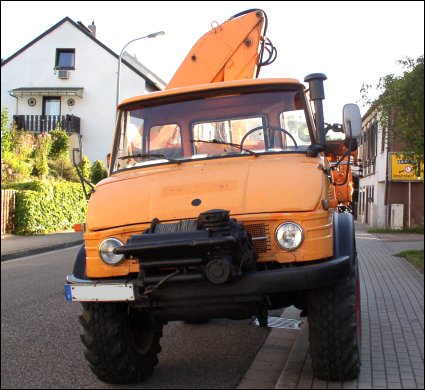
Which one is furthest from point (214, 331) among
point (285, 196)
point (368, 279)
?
point (285, 196)

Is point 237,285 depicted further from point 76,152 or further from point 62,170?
point 62,170

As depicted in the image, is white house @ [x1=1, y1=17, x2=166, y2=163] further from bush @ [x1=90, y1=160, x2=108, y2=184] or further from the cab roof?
the cab roof

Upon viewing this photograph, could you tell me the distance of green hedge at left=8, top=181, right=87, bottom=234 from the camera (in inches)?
669

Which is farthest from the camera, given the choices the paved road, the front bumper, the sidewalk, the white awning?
the white awning

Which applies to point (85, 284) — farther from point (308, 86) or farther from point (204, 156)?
point (308, 86)

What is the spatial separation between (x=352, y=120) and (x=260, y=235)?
58.8 inches

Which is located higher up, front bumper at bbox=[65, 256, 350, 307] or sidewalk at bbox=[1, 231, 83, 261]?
front bumper at bbox=[65, 256, 350, 307]

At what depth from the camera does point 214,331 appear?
218 inches

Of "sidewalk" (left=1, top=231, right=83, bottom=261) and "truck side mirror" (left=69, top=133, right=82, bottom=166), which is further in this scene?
"sidewalk" (left=1, top=231, right=83, bottom=261)

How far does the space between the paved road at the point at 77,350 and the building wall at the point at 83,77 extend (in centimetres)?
2893

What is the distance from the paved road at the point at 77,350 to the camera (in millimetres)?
4090

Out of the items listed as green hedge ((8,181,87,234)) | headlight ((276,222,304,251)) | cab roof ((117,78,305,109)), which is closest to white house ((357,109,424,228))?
headlight ((276,222,304,251))

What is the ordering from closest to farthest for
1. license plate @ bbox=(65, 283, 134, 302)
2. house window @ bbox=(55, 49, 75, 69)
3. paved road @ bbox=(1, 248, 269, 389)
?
license plate @ bbox=(65, 283, 134, 302), paved road @ bbox=(1, 248, 269, 389), house window @ bbox=(55, 49, 75, 69)

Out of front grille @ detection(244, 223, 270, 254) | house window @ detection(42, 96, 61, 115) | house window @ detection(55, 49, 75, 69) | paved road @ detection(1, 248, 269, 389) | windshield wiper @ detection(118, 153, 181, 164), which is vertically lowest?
paved road @ detection(1, 248, 269, 389)
